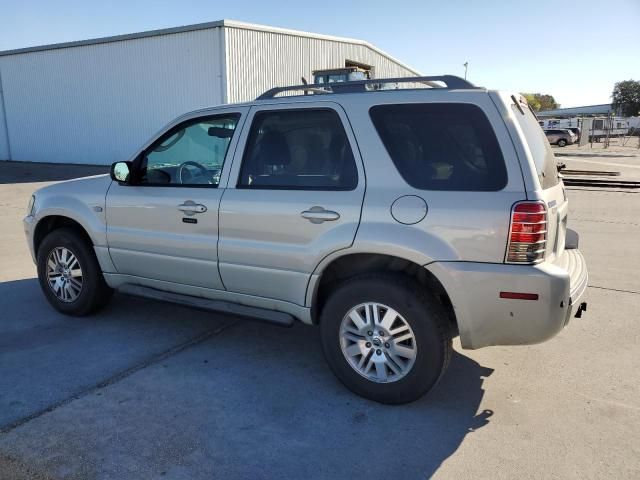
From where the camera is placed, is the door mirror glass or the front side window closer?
the front side window

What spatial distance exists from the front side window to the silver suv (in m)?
0.01

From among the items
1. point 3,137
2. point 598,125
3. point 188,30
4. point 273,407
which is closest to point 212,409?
point 273,407

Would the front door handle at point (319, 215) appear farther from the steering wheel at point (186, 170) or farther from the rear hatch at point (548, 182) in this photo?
the rear hatch at point (548, 182)

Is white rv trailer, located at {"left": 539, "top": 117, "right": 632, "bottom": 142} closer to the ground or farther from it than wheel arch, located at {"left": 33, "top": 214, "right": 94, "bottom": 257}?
farther from it

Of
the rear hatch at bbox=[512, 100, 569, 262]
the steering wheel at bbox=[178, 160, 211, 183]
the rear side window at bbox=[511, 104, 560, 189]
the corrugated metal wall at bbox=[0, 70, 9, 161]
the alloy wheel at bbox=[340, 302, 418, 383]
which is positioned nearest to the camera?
the rear hatch at bbox=[512, 100, 569, 262]

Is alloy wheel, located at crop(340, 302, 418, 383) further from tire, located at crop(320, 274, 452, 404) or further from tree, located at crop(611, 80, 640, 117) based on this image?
tree, located at crop(611, 80, 640, 117)

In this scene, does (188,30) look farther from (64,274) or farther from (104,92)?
(64,274)

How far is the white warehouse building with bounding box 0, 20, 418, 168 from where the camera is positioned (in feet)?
64.1

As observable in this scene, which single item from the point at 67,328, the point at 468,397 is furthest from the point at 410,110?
the point at 67,328

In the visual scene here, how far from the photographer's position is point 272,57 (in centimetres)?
2092

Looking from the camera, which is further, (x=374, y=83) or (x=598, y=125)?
(x=598, y=125)

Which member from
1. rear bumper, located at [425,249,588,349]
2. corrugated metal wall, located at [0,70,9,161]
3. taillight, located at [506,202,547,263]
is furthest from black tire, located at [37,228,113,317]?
corrugated metal wall, located at [0,70,9,161]

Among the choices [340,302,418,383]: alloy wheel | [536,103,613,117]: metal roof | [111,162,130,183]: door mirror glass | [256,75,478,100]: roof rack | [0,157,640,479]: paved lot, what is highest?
[536,103,613,117]: metal roof

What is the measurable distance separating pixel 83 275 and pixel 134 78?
1896cm
